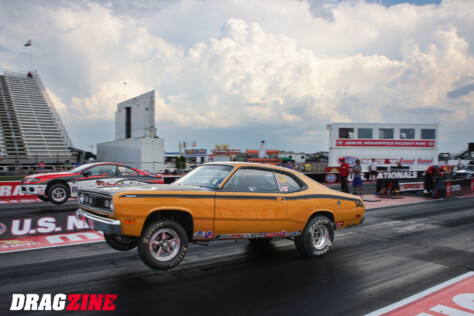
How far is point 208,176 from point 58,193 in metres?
7.93

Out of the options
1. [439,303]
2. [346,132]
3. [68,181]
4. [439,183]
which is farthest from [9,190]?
[346,132]

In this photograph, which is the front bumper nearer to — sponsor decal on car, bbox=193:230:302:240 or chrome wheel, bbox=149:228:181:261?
chrome wheel, bbox=149:228:181:261

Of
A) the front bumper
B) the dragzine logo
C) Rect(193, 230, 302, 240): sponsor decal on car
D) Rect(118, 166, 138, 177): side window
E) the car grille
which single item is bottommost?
the dragzine logo

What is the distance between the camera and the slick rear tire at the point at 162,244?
428 centimetres

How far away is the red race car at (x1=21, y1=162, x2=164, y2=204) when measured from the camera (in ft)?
35.8

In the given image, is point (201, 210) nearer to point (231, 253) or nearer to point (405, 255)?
point (231, 253)

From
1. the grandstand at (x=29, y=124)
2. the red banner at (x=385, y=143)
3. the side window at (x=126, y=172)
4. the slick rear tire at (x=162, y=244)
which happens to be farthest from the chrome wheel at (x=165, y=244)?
the red banner at (x=385, y=143)

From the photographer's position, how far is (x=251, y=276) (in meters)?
4.81

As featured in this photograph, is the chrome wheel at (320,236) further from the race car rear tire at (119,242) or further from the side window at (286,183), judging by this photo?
the race car rear tire at (119,242)

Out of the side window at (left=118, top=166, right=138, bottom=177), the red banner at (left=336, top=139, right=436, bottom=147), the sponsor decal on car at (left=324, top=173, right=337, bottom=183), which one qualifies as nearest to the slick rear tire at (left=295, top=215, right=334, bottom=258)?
the side window at (left=118, top=166, right=138, bottom=177)

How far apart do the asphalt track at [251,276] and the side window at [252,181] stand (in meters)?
1.19

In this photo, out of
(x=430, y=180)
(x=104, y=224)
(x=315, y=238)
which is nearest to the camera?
(x=104, y=224)

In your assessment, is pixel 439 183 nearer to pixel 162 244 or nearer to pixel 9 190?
pixel 162 244

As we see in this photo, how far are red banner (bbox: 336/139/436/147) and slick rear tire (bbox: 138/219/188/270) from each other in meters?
31.5
